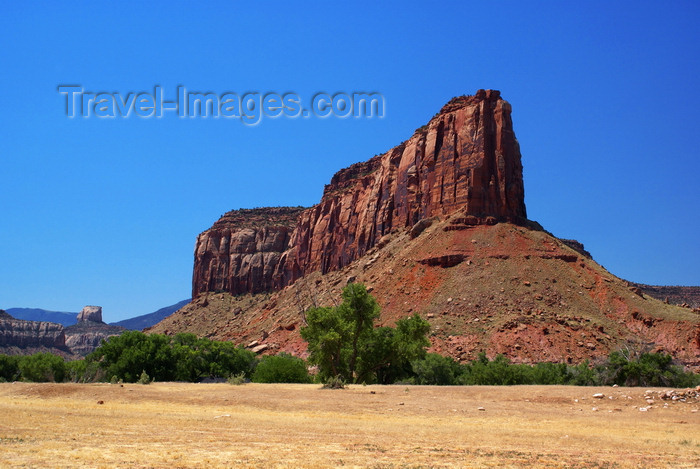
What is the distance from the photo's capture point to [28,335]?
15438cm

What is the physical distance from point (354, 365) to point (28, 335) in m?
142

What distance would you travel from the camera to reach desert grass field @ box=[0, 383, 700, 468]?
42.1ft

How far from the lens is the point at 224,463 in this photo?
11961 mm

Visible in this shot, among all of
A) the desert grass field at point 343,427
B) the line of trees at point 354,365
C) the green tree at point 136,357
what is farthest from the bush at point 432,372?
the green tree at point 136,357

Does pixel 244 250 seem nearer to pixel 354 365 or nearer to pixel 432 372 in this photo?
pixel 354 365

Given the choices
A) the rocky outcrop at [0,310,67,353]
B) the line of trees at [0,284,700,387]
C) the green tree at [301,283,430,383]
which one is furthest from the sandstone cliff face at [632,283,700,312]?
the rocky outcrop at [0,310,67,353]

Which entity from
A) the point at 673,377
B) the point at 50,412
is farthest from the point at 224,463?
the point at 673,377

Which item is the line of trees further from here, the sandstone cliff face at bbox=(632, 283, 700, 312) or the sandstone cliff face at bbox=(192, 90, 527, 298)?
the sandstone cliff face at bbox=(632, 283, 700, 312)

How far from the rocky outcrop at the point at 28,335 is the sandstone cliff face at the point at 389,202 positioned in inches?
1520

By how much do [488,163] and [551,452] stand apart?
6707 centimetres

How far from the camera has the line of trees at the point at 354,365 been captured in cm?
3316

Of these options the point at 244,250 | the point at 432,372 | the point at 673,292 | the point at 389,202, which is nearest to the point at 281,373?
the point at 432,372

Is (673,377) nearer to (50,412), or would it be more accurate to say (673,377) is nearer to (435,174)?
(50,412)

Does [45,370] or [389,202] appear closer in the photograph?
[45,370]
